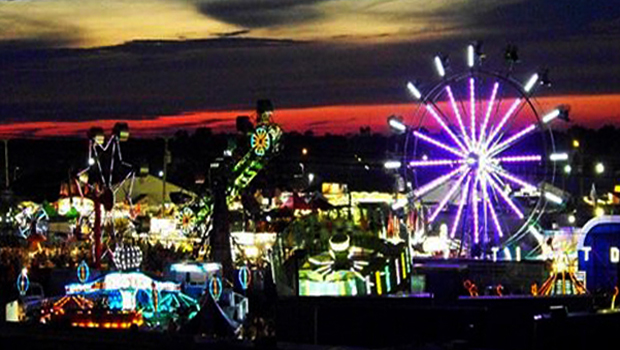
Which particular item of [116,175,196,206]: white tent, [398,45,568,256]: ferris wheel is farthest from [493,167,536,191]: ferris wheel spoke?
[116,175,196,206]: white tent

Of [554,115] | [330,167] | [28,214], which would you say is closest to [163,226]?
[28,214]

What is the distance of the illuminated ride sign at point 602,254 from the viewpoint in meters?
24.5

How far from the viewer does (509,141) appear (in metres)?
26.7

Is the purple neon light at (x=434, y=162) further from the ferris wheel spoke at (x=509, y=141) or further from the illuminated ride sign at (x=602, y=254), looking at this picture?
the illuminated ride sign at (x=602, y=254)

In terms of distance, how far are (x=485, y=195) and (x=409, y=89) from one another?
3261 millimetres

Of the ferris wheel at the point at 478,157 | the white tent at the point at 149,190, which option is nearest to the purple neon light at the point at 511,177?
the ferris wheel at the point at 478,157

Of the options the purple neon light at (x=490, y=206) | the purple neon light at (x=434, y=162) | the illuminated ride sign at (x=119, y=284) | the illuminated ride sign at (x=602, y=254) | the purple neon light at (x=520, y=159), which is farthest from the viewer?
the purple neon light at (x=434, y=162)

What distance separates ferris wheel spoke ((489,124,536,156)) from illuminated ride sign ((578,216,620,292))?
282 centimetres

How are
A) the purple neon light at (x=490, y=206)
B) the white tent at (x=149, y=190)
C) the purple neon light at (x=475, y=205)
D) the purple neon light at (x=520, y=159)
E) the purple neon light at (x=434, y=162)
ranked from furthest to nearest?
the white tent at (x=149, y=190) → the purple neon light at (x=434, y=162) → the purple neon light at (x=475, y=205) → the purple neon light at (x=490, y=206) → the purple neon light at (x=520, y=159)

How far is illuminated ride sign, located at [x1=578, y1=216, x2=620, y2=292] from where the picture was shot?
80.2 feet

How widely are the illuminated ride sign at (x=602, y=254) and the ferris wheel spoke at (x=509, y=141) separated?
282 cm

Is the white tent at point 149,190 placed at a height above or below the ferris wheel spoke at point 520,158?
below

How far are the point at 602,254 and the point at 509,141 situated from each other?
3751 mm

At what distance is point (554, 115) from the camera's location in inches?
1008
